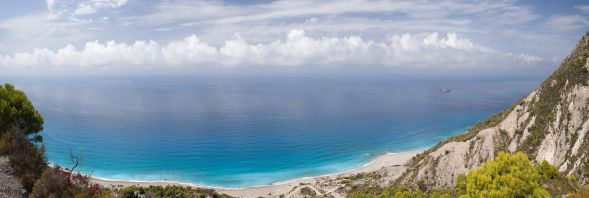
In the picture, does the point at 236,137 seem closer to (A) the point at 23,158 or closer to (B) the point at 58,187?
(A) the point at 23,158

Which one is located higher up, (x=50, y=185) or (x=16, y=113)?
(x=16, y=113)

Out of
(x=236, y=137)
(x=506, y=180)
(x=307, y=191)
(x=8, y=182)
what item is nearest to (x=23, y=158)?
(x=8, y=182)

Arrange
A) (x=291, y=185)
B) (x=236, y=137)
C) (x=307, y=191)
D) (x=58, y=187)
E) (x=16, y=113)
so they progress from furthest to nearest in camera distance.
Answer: (x=236, y=137)
(x=291, y=185)
(x=307, y=191)
(x=16, y=113)
(x=58, y=187)

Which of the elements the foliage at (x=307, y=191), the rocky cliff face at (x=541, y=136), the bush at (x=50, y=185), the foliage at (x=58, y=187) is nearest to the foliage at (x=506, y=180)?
the rocky cliff face at (x=541, y=136)

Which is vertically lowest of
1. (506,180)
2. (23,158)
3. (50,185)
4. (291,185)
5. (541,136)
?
(291,185)

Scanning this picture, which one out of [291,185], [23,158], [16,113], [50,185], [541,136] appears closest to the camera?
[50,185]

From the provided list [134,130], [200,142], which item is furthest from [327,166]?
[134,130]

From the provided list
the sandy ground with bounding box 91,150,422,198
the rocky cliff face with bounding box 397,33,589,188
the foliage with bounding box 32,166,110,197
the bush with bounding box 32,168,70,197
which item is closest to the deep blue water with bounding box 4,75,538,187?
the sandy ground with bounding box 91,150,422,198
